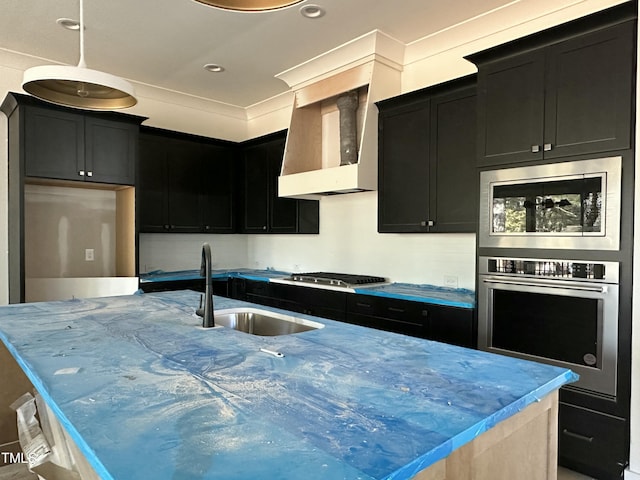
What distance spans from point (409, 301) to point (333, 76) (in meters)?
2.17

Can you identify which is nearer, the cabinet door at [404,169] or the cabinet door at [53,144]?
the cabinet door at [404,169]

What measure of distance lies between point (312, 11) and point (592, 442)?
127 inches

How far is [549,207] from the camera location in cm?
246

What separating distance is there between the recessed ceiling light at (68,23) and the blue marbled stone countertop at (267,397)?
8.32 ft

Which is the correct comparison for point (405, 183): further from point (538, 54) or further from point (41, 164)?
point (41, 164)

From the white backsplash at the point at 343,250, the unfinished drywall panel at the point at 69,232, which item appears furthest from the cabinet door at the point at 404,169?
the unfinished drywall panel at the point at 69,232

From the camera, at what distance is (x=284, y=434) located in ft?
3.08

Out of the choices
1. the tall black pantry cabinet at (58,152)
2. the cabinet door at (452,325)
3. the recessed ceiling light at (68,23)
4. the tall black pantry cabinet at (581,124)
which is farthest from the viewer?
the tall black pantry cabinet at (58,152)

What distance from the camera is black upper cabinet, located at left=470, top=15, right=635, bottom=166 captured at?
2.21 m

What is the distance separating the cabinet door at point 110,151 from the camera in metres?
3.94

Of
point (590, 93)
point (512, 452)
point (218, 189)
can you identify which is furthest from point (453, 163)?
point (218, 189)

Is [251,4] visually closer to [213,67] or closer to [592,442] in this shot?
[592,442]

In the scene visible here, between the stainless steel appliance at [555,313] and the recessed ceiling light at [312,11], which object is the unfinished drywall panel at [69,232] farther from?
the stainless steel appliance at [555,313]

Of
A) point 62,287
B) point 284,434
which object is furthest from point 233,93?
point 284,434
